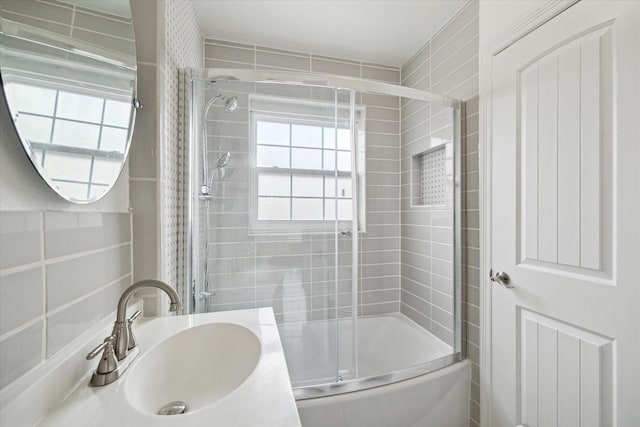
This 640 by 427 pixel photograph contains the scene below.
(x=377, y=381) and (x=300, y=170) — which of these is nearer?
(x=377, y=381)

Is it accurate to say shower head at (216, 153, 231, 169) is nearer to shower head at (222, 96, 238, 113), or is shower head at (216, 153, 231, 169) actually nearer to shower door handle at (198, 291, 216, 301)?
shower head at (222, 96, 238, 113)

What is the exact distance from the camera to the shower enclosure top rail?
126cm

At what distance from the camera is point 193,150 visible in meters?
1.26

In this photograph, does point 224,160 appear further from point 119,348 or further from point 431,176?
point 431,176

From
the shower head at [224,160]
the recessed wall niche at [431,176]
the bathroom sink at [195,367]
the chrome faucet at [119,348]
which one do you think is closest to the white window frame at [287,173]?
the shower head at [224,160]

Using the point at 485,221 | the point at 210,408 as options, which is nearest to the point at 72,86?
the point at 210,408

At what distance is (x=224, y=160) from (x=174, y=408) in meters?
1.01

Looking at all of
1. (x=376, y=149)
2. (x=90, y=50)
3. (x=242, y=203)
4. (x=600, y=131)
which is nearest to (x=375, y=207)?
(x=376, y=149)

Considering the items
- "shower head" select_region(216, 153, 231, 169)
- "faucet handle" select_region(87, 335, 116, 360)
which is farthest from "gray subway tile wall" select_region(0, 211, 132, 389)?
"shower head" select_region(216, 153, 231, 169)

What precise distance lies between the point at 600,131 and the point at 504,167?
1.19 feet

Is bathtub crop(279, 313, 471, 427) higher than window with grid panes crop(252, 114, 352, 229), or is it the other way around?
window with grid panes crop(252, 114, 352, 229)

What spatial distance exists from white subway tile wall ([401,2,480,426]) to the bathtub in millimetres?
126

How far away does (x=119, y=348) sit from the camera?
0.62m

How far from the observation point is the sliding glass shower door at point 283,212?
1.31m
